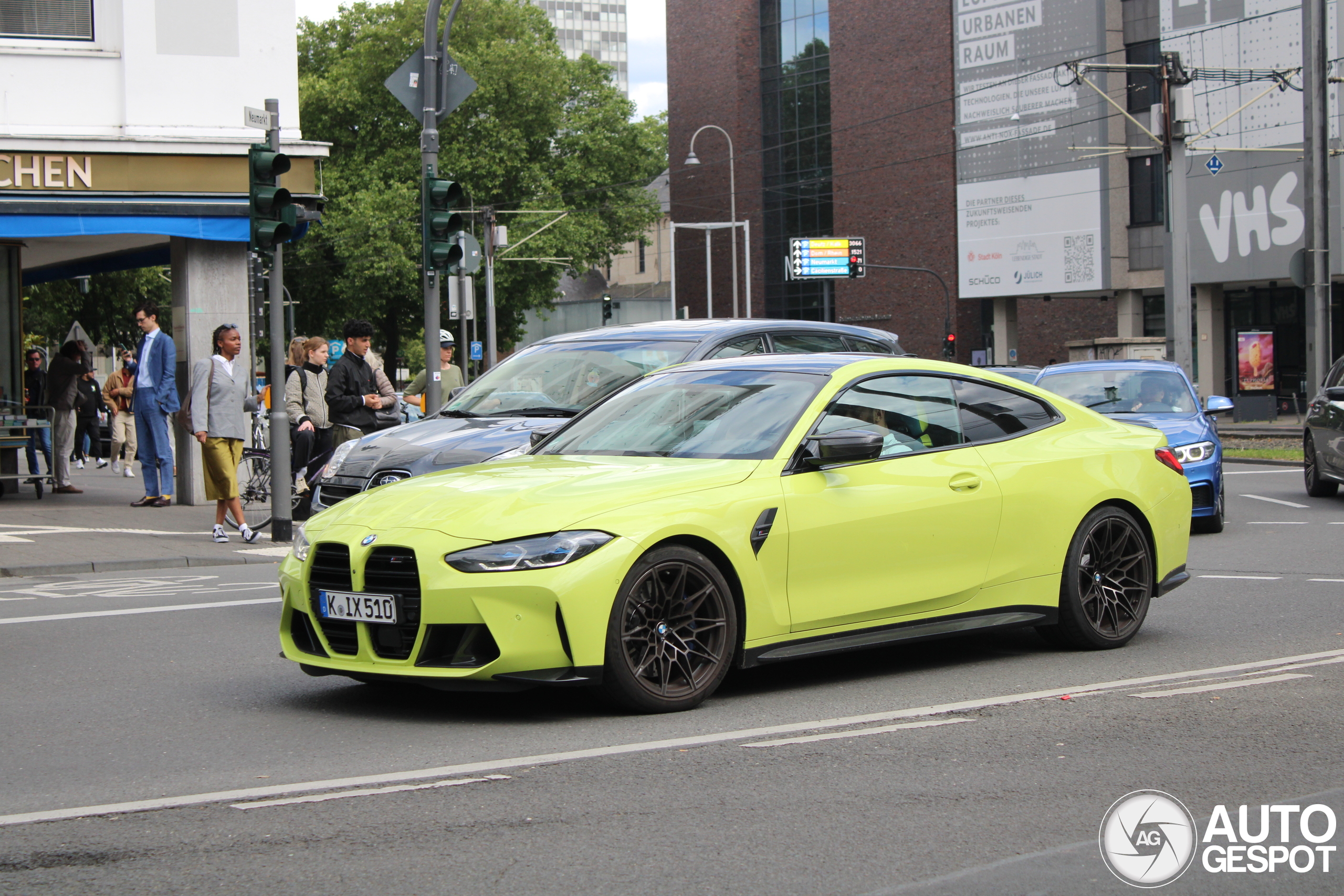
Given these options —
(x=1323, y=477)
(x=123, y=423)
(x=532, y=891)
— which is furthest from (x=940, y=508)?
(x=123, y=423)

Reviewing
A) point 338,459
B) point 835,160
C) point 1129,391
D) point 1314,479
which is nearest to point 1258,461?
point 1314,479

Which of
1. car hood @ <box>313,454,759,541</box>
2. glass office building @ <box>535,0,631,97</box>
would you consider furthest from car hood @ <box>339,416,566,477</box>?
glass office building @ <box>535,0,631,97</box>

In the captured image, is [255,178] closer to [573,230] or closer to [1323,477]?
[1323,477]

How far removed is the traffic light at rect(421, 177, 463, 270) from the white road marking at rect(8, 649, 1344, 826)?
34.0 feet

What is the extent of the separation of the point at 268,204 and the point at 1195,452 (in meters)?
8.57

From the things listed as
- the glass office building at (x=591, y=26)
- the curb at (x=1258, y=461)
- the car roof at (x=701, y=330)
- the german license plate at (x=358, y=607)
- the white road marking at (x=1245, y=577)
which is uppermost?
the glass office building at (x=591, y=26)

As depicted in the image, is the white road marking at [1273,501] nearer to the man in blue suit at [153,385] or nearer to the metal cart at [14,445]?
the man in blue suit at [153,385]

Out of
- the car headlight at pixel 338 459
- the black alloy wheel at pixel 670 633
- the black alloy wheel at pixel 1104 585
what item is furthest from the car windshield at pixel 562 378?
the black alloy wheel at pixel 670 633

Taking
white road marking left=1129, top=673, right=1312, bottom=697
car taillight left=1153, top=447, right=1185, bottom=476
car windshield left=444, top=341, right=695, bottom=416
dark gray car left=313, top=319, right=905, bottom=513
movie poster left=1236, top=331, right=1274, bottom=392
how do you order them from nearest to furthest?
1. white road marking left=1129, top=673, right=1312, bottom=697
2. car taillight left=1153, top=447, right=1185, bottom=476
3. dark gray car left=313, top=319, right=905, bottom=513
4. car windshield left=444, top=341, right=695, bottom=416
5. movie poster left=1236, top=331, right=1274, bottom=392

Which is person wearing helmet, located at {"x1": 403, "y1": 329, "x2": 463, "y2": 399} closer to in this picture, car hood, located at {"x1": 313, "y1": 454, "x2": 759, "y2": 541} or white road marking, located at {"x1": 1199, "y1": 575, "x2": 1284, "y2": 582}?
white road marking, located at {"x1": 1199, "y1": 575, "x2": 1284, "y2": 582}

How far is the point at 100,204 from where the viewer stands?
1773 cm

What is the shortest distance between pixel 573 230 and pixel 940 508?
5149 cm

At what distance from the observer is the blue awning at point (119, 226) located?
57.0 feet

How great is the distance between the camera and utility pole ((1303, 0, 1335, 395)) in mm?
28953
